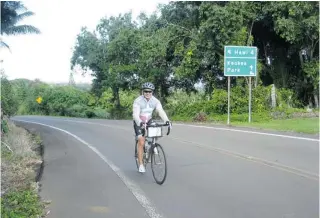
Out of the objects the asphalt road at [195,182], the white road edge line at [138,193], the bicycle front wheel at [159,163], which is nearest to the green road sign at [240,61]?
the asphalt road at [195,182]

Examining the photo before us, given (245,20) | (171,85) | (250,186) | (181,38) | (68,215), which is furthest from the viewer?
(171,85)

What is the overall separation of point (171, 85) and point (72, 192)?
31161mm

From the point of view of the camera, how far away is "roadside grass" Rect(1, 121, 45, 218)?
21.4ft

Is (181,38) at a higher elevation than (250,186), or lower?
higher

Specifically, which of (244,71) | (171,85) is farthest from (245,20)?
(171,85)

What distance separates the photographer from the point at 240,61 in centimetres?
2488

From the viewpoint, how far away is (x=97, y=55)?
2044 inches

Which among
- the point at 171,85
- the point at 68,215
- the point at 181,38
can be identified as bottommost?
the point at 68,215

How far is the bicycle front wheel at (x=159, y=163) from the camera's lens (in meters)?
8.44

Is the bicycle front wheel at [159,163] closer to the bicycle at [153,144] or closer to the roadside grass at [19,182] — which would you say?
the bicycle at [153,144]

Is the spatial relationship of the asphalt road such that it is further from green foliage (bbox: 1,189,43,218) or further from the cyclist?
the cyclist

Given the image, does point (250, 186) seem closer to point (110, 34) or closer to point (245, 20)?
point (245, 20)

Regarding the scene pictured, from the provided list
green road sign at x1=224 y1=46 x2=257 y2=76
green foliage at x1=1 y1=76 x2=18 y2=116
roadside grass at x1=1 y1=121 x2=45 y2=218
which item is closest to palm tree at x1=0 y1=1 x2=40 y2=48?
green foliage at x1=1 y1=76 x2=18 y2=116

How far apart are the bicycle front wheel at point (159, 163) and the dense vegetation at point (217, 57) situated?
1419 cm
